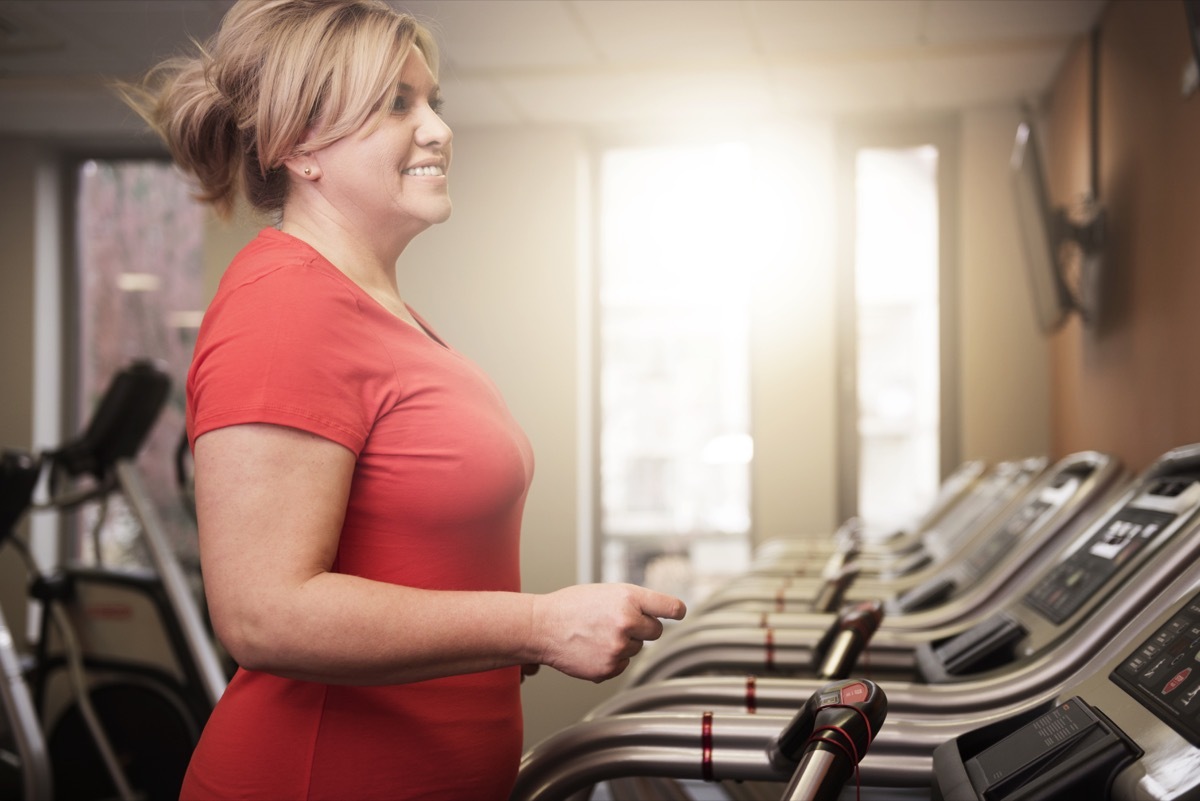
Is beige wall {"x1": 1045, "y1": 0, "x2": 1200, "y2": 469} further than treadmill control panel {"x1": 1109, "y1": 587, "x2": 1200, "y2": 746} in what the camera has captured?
Yes

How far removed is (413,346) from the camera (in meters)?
0.94

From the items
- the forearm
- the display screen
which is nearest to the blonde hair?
the forearm

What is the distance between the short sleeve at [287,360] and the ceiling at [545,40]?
29 cm

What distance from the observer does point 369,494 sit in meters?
0.91

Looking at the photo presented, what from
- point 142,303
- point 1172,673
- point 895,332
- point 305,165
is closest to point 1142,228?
point 1172,673

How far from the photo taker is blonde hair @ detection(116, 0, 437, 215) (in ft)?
2.97

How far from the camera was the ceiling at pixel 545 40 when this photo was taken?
105 centimetres

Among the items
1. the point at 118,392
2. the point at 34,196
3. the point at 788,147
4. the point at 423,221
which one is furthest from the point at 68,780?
the point at 423,221

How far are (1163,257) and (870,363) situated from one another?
221cm

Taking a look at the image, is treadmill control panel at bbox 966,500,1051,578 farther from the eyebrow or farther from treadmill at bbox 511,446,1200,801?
the eyebrow

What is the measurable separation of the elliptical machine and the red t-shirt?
2.07 meters

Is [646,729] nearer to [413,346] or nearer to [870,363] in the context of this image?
[413,346]

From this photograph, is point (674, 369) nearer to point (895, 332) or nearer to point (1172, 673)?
point (895, 332)

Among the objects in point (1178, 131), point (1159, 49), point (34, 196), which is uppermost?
point (1159, 49)
